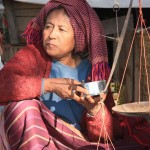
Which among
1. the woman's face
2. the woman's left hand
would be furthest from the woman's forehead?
the woman's left hand

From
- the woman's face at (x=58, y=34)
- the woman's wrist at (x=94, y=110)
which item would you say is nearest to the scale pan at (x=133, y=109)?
the woman's wrist at (x=94, y=110)

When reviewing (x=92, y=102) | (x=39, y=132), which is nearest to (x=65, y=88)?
(x=92, y=102)

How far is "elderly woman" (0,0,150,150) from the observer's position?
1892 mm

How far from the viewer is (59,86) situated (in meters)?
1.91

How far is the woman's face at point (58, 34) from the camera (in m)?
2.05

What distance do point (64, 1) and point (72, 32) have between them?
180 millimetres

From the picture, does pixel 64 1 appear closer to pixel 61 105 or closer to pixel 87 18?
pixel 87 18

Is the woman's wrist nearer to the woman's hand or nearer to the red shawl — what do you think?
the woman's hand

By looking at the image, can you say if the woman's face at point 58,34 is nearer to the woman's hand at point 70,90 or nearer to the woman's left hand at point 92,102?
the woman's hand at point 70,90

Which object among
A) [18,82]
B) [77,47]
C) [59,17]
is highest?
[59,17]

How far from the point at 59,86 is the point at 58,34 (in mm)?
306

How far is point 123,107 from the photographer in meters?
Answer: 1.77

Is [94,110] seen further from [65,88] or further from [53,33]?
[53,33]

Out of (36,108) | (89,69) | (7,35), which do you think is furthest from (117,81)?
(36,108)
